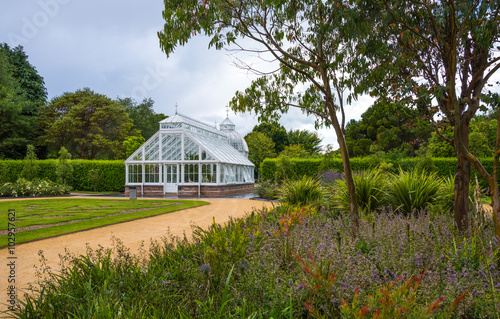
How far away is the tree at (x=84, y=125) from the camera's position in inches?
1073

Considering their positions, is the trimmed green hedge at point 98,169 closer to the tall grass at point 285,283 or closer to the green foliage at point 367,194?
the green foliage at point 367,194

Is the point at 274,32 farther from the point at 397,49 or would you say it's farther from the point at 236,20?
the point at 397,49

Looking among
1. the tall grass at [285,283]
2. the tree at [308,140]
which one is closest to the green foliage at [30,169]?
the tall grass at [285,283]

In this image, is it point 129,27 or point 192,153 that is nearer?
point 129,27

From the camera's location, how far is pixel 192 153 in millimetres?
18969

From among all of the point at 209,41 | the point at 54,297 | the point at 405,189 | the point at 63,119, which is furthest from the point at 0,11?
the point at 63,119

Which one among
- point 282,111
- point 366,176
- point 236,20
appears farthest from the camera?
point 366,176

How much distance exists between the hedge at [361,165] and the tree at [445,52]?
10.6 metres

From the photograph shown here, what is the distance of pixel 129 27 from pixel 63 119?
24081 mm

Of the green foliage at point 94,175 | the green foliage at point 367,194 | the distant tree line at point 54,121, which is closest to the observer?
the green foliage at point 367,194

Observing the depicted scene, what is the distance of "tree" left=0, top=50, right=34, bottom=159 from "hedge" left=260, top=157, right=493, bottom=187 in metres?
20.2

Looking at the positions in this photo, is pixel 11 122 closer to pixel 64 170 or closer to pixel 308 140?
pixel 64 170

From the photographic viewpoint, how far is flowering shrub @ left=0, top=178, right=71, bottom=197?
16.4 meters

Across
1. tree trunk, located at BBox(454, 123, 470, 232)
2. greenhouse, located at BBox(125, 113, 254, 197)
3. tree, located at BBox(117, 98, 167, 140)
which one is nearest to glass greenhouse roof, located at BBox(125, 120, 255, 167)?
greenhouse, located at BBox(125, 113, 254, 197)
